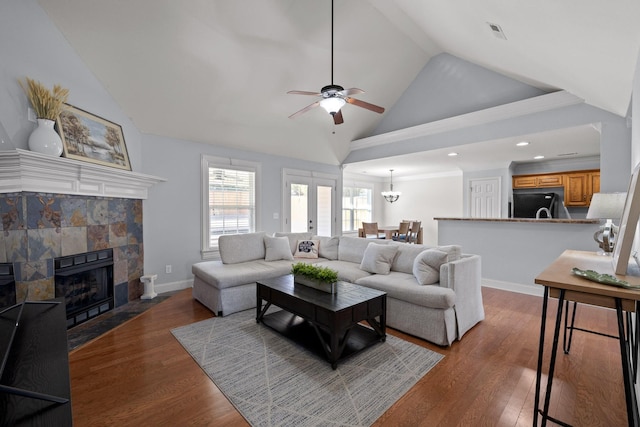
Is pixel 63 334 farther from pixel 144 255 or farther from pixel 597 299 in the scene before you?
pixel 144 255

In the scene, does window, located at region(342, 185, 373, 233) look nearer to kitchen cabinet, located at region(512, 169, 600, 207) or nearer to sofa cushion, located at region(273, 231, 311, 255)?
sofa cushion, located at region(273, 231, 311, 255)

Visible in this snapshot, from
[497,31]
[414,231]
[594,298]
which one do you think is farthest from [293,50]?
[414,231]

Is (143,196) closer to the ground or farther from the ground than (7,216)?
farther from the ground

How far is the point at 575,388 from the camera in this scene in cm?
203

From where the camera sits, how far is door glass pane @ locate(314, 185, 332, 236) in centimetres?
660

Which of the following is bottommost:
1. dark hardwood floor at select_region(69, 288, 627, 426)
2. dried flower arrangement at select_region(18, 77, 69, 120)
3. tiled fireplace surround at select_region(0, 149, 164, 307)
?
dark hardwood floor at select_region(69, 288, 627, 426)

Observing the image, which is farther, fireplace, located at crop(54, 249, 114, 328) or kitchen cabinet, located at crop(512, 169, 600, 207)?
kitchen cabinet, located at crop(512, 169, 600, 207)

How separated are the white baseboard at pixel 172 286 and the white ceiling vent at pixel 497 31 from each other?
5140 mm

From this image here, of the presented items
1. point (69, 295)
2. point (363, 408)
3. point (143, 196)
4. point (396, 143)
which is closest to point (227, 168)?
point (143, 196)

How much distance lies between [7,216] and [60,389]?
2.80 meters

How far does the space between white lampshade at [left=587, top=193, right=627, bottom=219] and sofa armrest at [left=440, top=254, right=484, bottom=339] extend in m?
1.13

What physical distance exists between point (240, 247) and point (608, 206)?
424 centimetres

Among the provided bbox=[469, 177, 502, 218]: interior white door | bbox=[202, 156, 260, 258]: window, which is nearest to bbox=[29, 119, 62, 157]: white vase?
bbox=[202, 156, 260, 258]: window

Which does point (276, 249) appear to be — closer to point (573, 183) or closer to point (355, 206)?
point (355, 206)
